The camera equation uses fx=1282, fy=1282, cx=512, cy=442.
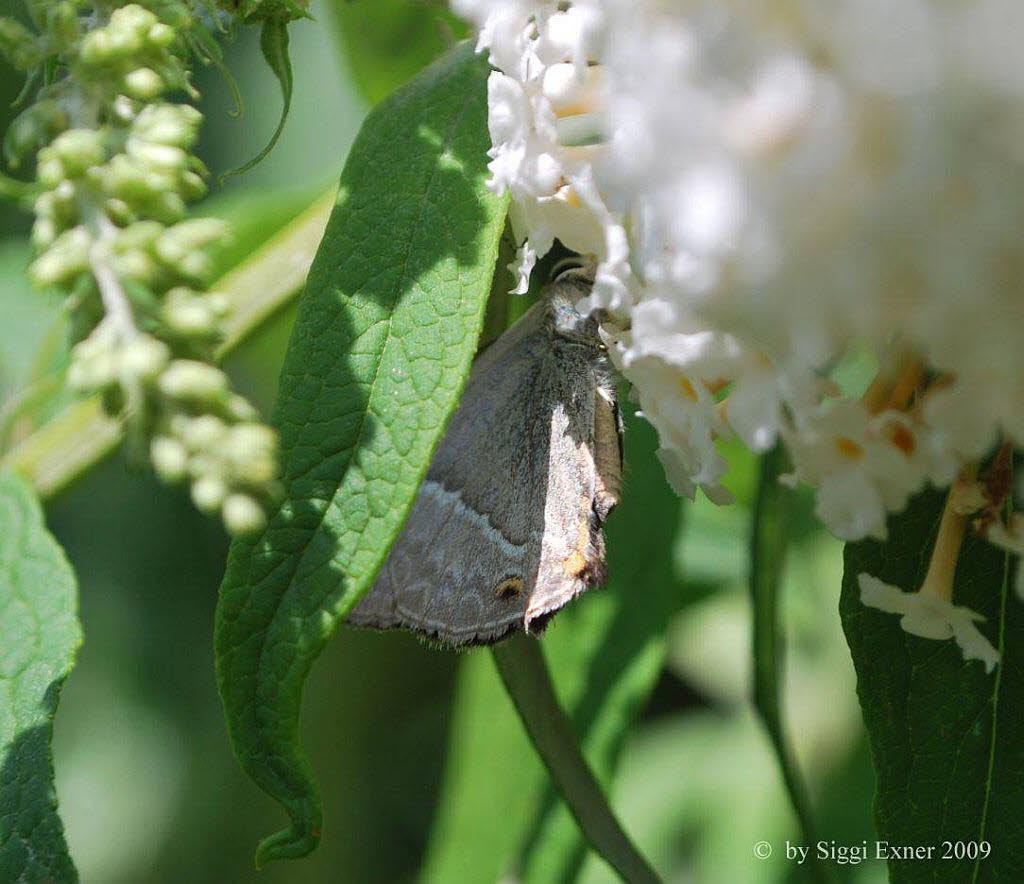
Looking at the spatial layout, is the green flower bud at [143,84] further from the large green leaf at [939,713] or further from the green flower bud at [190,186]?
the large green leaf at [939,713]

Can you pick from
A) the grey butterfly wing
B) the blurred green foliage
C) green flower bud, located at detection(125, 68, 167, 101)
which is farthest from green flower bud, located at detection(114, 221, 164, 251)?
the blurred green foliage

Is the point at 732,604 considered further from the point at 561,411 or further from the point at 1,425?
the point at 1,425

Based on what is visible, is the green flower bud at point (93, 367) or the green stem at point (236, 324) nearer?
the green flower bud at point (93, 367)

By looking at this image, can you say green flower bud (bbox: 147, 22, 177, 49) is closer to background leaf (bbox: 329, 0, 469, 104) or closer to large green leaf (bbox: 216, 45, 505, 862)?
large green leaf (bbox: 216, 45, 505, 862)

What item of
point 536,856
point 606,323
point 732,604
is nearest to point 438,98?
point 606,323

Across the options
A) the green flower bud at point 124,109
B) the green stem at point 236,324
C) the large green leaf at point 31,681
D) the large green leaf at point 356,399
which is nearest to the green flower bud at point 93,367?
the green flower bud at point 124,109

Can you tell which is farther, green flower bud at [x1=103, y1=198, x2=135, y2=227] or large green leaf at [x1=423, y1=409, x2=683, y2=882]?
large green leaf at [x1=423, y1=409, x2=683, y2=882]

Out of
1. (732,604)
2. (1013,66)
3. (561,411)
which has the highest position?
(1013,66)
